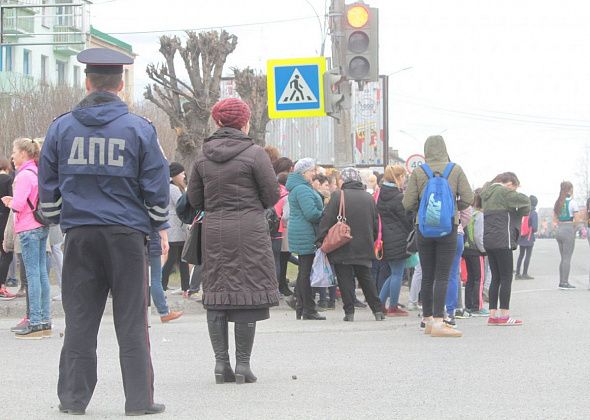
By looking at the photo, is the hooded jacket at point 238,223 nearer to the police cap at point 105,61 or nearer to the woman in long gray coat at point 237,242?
the woman in long gray coat at point 237,242

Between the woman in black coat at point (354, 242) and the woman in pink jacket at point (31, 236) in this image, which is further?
the woman in black coat at point (354, 242)

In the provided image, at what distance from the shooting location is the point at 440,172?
1175 cm

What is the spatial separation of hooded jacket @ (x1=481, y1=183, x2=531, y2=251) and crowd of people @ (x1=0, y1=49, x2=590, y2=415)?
2 centimetres

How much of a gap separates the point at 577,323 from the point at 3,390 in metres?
7.06

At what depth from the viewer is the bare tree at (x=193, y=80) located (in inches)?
1057

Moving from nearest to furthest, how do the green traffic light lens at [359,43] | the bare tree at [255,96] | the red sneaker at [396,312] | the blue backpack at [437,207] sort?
the blue backpack at [437,207] → the red sneaker at [396,312] → the green traffic light lens at [359,43] → the bare tree at [255,96]

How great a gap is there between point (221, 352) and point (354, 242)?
514 cm

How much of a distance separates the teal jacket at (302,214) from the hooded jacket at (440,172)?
193 cm

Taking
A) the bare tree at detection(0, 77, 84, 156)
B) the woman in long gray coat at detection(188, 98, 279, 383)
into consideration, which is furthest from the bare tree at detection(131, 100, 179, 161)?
the woman in long gray coat at detection(188, 98, 279, 383)

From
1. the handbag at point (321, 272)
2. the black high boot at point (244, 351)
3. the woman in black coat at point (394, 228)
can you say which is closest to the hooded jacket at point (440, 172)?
the handbag at point (321, 272)

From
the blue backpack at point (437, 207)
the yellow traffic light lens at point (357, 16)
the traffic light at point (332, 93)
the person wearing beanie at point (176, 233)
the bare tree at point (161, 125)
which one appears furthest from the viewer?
the bare tree at point (161, 125)

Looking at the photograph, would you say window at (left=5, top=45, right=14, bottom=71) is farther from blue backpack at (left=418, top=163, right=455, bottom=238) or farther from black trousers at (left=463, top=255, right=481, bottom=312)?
blue backpack at (left=418, top=163, right=455, bottom=238)

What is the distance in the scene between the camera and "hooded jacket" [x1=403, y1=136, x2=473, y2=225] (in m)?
11.8

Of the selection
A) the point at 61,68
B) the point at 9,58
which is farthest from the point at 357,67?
the point at 61,68
